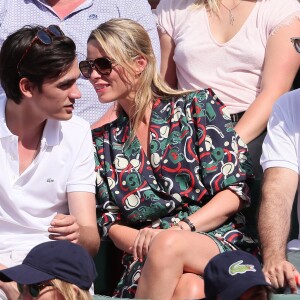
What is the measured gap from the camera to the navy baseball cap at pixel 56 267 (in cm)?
283

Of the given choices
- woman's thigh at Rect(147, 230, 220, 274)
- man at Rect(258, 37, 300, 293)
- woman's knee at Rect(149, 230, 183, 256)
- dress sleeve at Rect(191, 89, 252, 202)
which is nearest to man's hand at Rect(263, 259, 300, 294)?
man at Rect(258, 37, 300, 293)

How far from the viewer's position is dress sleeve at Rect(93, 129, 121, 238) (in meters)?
3.92

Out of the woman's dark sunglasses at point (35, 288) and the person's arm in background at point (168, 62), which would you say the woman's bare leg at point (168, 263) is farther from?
the person's arm in background at point (168, 62)

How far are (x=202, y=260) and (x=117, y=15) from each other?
67.2 inches

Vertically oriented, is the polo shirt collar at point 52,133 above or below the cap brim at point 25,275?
below

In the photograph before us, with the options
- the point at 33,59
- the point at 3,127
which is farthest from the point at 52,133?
the point at 33,59

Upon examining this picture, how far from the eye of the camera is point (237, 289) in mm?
2617

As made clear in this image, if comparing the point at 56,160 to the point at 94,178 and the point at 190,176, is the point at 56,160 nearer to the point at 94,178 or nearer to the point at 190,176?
the point at 94,178

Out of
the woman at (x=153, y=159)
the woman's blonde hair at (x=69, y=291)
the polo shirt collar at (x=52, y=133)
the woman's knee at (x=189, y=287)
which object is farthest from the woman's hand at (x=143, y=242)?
the woman's blonde hair at (x=69, y=291)

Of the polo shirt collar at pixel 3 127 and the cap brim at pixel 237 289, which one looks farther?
the polo shirt collar at pixel 3 127

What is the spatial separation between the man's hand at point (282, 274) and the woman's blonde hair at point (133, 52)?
2.94 feet

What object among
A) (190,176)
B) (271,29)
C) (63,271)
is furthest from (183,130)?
(63,271)

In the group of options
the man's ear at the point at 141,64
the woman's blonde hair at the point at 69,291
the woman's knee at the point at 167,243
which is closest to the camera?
the woman's blonde hair at the point at 69,291

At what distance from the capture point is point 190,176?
387 centimetres
